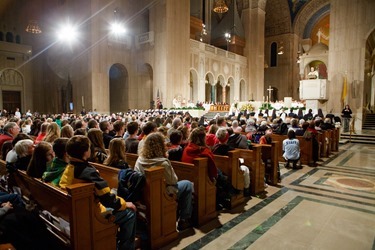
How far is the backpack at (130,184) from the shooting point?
2916 mm

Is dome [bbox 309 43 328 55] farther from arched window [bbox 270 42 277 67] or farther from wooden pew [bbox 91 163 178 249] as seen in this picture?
wooden pew [bbox 91 163 178 249]

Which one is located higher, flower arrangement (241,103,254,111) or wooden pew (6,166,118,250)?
flower arrangement (241,103,254,111)

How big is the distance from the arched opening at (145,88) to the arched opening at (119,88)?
87 cm

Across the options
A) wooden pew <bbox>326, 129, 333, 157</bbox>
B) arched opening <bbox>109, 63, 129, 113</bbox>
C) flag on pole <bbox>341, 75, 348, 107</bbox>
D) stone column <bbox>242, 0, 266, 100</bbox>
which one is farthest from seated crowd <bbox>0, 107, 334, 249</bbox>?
stone column <bbox>242, 0, 266, 100</bbox>

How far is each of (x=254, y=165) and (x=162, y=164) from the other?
234cm

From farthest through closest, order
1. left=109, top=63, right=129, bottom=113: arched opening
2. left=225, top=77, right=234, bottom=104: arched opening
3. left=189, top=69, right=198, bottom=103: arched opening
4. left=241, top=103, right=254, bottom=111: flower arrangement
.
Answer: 1. left=225, top=77, right=234, bottom=104: arched opening
2. left=189, top=69, right=198, bottom=103: arched opening
3. left=109, top=63, right=129, bottom=113: arched opening
4. left=241, top=103, right=254, bottom=111: flower arrangement

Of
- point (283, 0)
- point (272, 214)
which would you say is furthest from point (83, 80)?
point (283, 0)

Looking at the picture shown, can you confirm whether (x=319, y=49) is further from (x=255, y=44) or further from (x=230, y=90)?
(x=230, y=90)

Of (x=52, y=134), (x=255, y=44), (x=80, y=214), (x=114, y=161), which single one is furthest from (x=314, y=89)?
(x=80, y=214)

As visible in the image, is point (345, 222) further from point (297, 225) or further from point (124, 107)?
point (124, 107)

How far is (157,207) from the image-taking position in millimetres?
3045

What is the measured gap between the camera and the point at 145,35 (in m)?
20.4

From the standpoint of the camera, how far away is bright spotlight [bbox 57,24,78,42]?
743 inches

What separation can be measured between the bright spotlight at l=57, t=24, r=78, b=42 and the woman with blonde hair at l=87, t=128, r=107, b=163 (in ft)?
57.9
